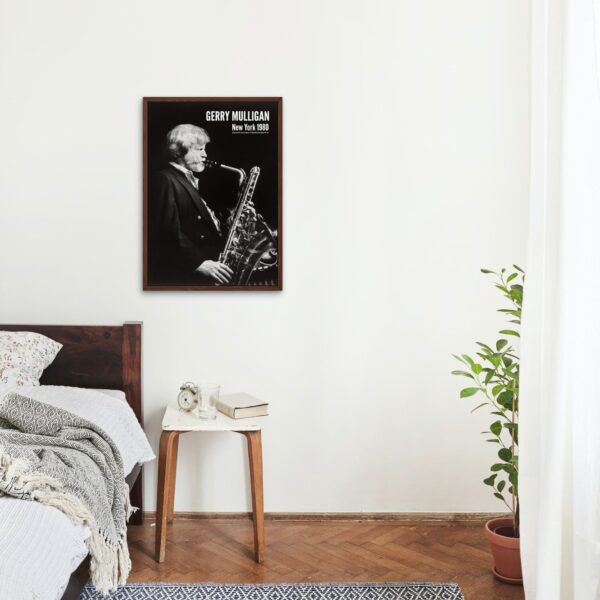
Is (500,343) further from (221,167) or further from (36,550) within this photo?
(36,550)

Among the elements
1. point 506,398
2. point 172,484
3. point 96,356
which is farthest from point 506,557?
point 96,356

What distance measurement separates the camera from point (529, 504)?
1767 mm

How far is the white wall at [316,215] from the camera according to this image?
9.86 feet

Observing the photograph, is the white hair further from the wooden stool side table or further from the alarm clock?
the wooden stool side table

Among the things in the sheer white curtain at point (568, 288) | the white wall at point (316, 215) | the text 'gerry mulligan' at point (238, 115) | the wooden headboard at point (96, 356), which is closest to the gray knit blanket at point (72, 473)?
the wooden headboard at point (96, 356)

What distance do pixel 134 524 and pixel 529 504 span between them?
5.93 feet

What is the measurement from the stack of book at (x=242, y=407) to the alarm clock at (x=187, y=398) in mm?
105

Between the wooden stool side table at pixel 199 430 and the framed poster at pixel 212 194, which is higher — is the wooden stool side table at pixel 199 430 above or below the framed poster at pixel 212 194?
below

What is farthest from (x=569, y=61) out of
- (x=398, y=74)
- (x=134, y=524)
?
(x=134, y=524)

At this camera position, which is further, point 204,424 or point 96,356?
point 96,356

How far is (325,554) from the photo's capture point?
2.74 m

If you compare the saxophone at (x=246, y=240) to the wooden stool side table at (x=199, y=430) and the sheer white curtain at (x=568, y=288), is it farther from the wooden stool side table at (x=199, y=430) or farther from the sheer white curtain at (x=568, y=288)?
the sheer white curtain at (x=568, y=288)

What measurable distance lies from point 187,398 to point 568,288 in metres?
1.67

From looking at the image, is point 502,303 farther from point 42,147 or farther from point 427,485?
point 42,147
